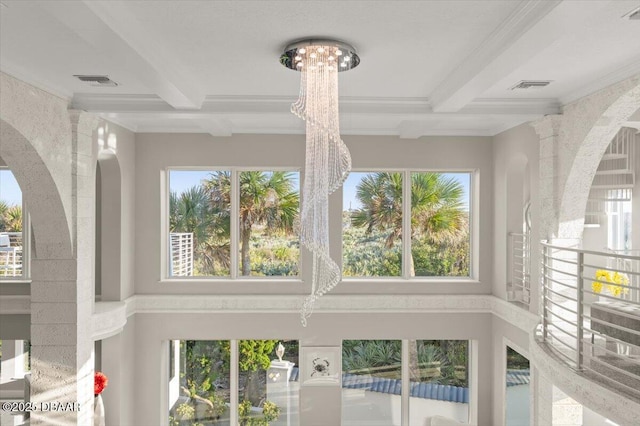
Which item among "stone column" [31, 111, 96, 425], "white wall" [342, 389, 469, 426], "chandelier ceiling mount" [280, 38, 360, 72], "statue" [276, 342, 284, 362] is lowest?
"white wall" [342, 389, 469, 426]

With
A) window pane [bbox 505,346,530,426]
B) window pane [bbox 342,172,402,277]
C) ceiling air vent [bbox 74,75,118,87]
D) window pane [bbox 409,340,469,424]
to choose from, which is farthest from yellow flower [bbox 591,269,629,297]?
ceiling air vent [bbox 74,75,118,87]

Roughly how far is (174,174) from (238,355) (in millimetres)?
2751

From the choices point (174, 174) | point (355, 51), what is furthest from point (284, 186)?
point (355, 51)

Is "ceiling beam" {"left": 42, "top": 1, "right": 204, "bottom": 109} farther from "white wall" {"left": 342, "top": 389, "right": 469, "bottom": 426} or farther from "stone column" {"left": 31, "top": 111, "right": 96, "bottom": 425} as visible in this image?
"white wall" {"left": 342, "top": 389, "right": 469, "bottom": 426}

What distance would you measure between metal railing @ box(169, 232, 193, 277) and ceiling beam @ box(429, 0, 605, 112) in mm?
4295

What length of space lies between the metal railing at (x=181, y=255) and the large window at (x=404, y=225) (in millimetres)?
2220

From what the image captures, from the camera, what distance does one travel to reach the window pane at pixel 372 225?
691 centimetres

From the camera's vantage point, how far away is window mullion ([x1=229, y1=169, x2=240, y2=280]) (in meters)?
6.83

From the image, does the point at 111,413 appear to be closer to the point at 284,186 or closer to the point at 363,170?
the point at 284,186

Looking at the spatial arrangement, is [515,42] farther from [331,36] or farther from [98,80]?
[98,80]

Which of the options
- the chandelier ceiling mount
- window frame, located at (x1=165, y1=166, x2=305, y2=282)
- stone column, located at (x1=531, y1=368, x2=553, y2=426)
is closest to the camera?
the chandelier ceiling mount

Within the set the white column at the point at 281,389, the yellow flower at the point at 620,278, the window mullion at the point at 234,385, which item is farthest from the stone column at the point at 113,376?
the yellow flower at the point at 620,278

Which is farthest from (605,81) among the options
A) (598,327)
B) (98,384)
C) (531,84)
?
(98,384)

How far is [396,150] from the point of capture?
22.1 ft
